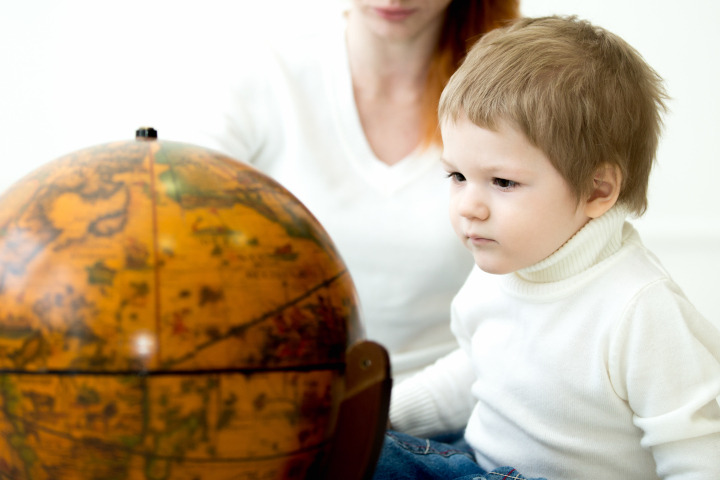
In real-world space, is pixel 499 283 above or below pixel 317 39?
below

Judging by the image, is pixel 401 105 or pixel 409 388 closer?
pixel 409 388

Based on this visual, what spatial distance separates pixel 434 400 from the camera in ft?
3.78

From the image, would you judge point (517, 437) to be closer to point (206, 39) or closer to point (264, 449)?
point (264, 449)

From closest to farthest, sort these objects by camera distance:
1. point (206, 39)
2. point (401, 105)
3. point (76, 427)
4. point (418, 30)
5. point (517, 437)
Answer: point (76, 427), point (517, 437), point (418, 30), point (401, 105), point (206, 39)

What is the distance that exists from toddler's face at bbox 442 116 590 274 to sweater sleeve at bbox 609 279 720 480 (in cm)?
14

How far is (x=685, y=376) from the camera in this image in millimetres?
816

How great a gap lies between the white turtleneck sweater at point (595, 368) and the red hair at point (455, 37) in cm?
55

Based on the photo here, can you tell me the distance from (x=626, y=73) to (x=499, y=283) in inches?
14.1

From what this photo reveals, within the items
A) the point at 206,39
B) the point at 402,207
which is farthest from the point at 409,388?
the point at 206,39

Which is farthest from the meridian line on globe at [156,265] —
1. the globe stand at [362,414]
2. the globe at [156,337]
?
the globe stand at [362,414]

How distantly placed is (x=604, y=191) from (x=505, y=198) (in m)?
0.15

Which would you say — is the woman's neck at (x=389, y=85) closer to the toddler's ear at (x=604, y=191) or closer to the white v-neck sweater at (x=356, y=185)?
the white v-neck sweater at (x=356, y=185)

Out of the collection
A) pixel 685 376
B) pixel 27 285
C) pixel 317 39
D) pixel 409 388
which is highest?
pixel 317 39

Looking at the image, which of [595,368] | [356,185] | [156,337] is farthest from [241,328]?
[356,185]
